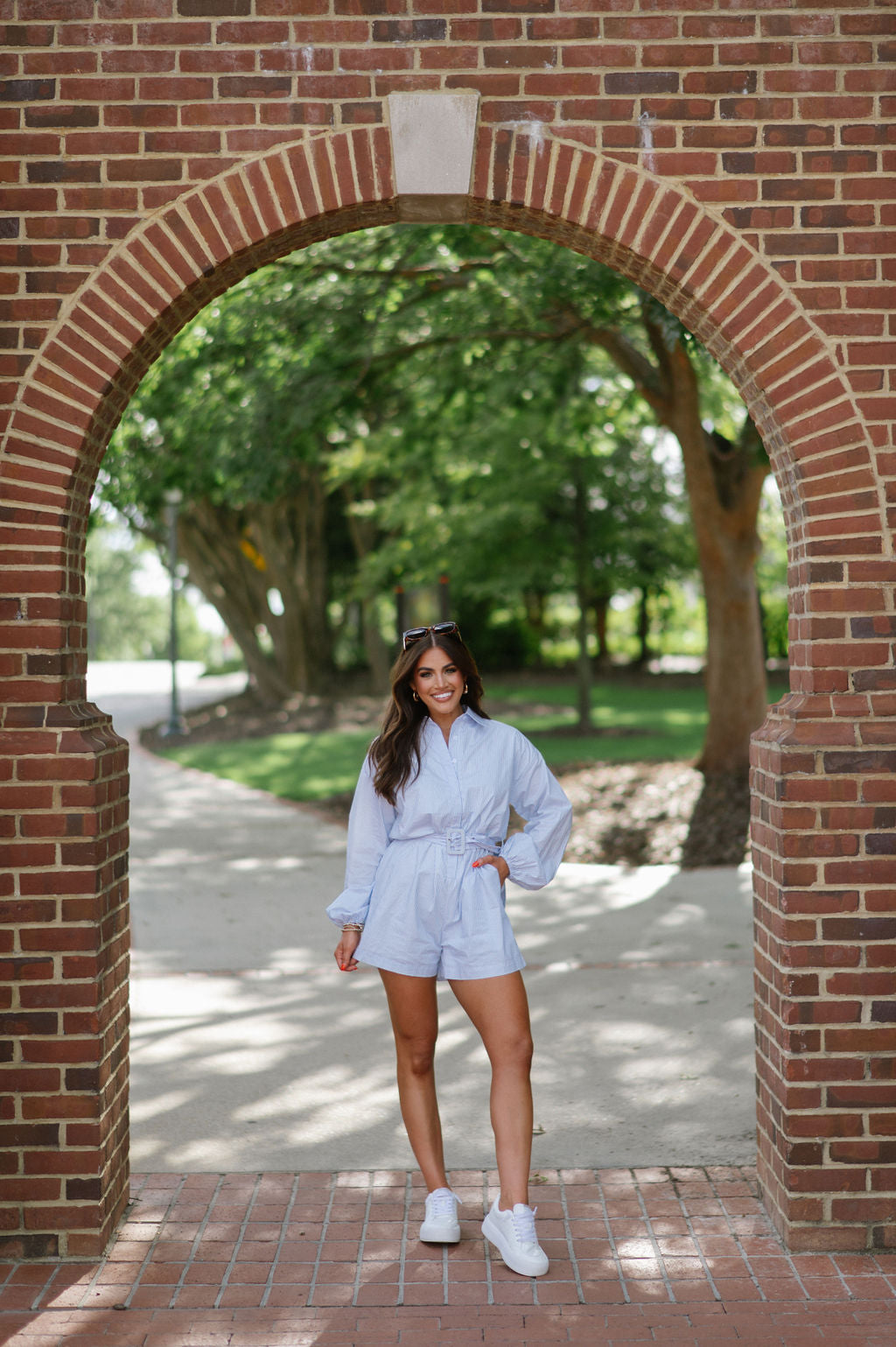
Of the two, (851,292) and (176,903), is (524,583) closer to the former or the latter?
(176,903)

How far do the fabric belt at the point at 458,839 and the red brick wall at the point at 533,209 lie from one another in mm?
937

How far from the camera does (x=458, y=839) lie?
12.8 ft

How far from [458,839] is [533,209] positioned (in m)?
2.03

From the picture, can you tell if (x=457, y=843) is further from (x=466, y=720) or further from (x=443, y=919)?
(x=466, y=720)

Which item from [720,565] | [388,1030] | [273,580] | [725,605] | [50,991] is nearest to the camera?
[50,991]

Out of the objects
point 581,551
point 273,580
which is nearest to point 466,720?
point 581,551

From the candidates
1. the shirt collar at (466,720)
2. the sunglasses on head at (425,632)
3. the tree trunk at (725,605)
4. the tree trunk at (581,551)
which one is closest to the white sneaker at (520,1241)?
the shirt collar at (466,720)

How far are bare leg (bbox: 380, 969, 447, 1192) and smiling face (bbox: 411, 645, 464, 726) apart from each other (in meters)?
0.83

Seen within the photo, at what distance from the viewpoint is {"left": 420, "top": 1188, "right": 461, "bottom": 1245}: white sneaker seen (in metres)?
3.90

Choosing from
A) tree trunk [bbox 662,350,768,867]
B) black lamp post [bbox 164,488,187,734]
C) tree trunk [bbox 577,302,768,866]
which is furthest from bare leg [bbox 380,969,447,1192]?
black lamp post [bbox 164,488,187,734]

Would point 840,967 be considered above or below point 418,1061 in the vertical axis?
above

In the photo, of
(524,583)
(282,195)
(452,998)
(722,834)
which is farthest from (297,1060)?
(524,583)

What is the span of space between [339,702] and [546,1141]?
2146 centimetres

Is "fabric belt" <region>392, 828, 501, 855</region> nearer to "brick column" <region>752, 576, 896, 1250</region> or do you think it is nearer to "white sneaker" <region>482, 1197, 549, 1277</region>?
"brick column" <region>752, 576, 896, 1250</region>
